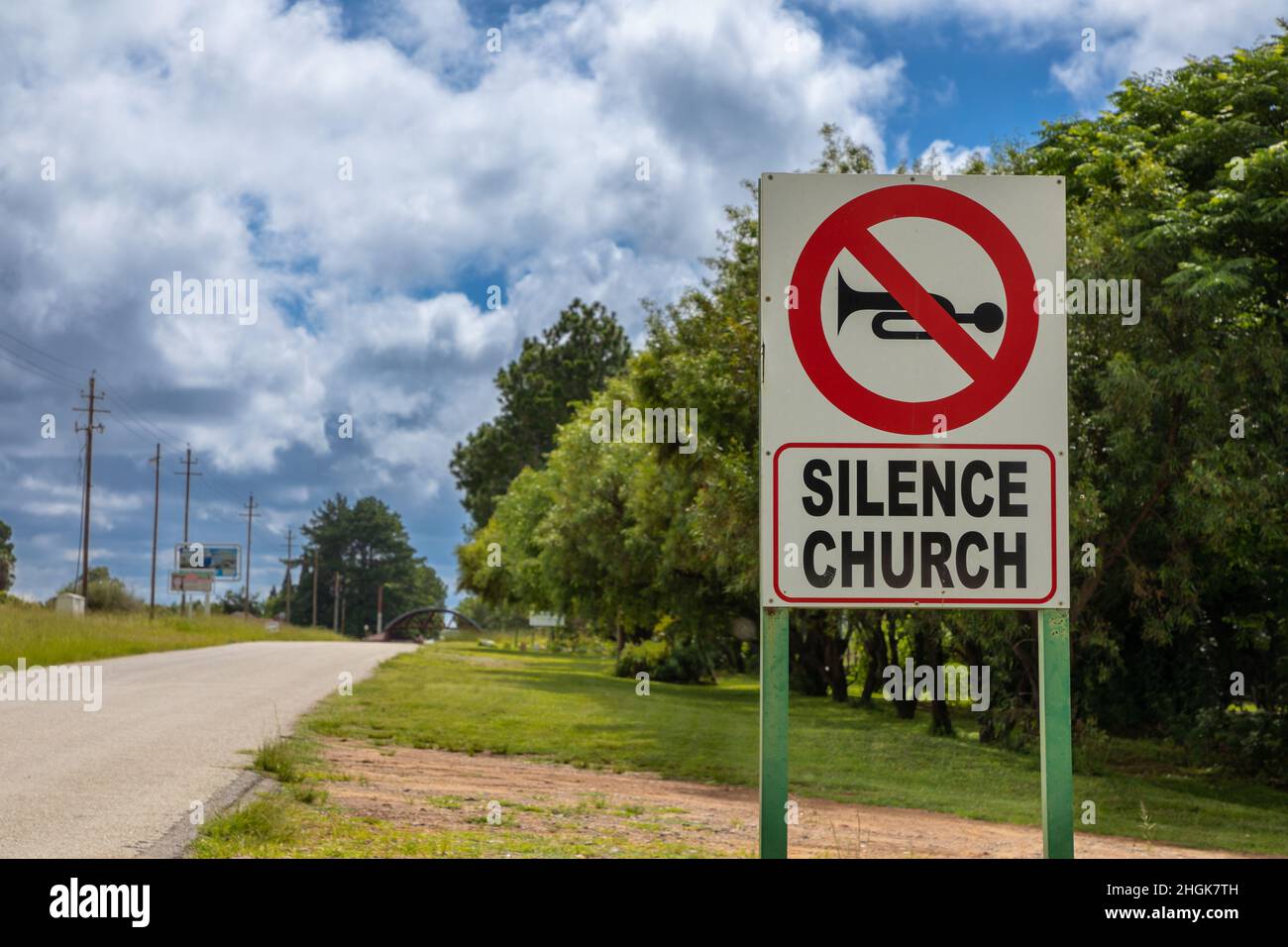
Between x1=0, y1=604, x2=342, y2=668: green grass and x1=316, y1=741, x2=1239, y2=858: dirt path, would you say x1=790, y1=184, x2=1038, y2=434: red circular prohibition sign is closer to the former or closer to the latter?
x1=316, y1=741, x2=1239, y2=858: dirt path

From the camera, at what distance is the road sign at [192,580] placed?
9619 centimetres

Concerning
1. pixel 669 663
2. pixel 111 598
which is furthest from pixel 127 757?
pixel 111 598

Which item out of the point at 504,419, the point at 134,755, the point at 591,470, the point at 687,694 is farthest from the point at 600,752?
the point at 504,419

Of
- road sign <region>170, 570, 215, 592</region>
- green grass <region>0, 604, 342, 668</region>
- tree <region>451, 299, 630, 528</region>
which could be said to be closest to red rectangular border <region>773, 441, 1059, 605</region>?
green grass <region>0, 604, 342, 668</region>

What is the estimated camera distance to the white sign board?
4328mm

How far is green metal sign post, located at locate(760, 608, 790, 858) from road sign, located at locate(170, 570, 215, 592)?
97.0 m

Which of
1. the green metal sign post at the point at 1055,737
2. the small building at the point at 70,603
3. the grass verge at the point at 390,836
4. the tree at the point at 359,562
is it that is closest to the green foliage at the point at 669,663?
the small building at the point at 70,603

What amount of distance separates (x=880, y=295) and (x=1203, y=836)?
12099 mm

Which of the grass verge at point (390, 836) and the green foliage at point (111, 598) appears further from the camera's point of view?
the green foliage at point (111, 598)

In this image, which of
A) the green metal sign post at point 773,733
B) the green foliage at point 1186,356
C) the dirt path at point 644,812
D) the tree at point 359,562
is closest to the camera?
the green metal sign post at point 773,733

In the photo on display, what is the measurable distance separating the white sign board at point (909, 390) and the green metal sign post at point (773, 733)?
0.41 ft

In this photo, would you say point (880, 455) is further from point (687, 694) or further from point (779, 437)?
point (687, 694)

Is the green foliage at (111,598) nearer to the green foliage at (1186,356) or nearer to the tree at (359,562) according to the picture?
the green foliage at (1186,356)

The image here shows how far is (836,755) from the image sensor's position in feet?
69.4
